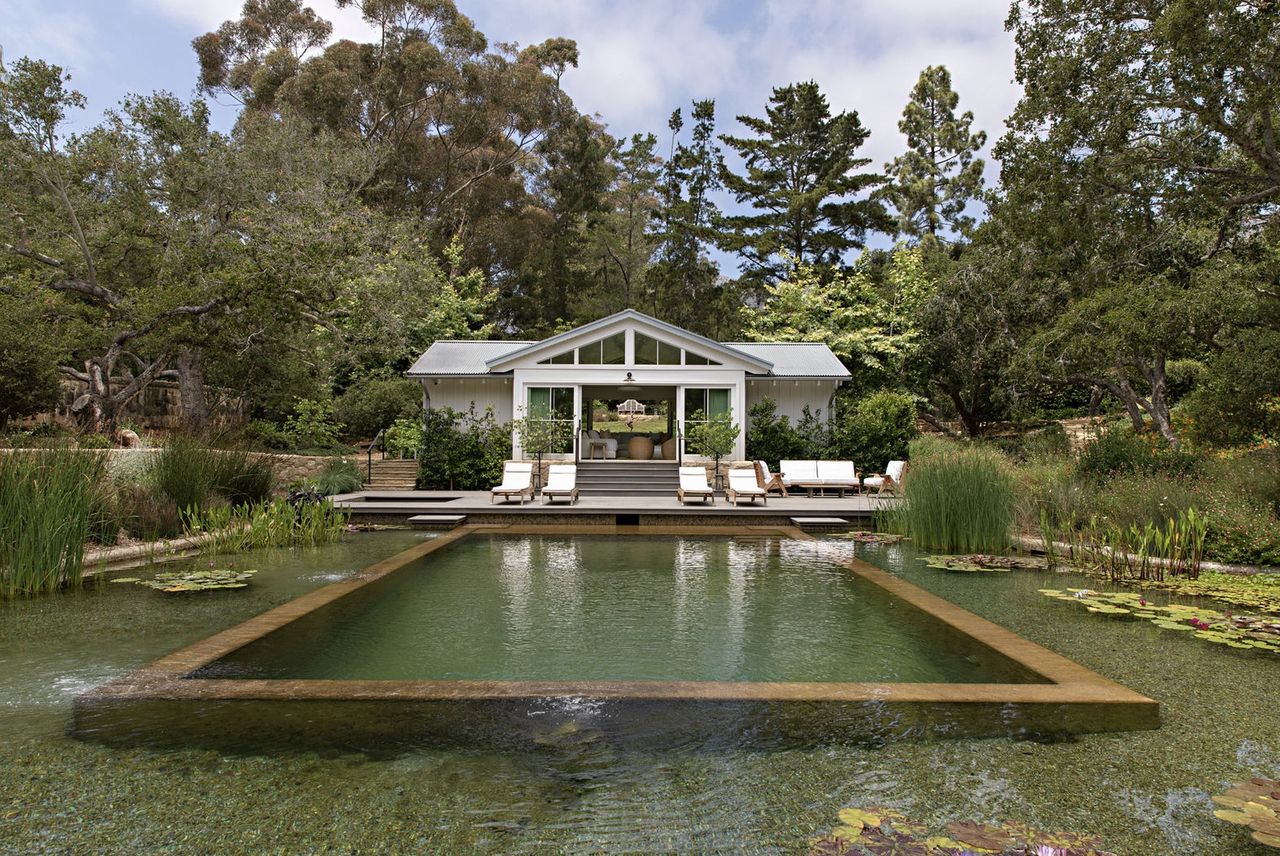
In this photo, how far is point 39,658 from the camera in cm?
458

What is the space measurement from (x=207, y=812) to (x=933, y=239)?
32.2 meters

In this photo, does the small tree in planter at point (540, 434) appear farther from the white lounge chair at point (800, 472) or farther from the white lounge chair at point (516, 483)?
the white lounge chair at point (800, 472)

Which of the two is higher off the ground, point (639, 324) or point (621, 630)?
point (639, 324)

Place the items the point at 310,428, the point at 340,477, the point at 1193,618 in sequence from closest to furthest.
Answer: the point at 1193,618 → the point at 340,477 → the point at 310,428

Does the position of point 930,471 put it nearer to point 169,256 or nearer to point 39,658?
point 39,658

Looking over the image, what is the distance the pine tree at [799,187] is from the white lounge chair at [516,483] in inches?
731

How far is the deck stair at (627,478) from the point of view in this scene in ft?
54.9

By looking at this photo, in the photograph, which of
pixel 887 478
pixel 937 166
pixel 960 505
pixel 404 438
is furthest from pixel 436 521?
pixel 937 166

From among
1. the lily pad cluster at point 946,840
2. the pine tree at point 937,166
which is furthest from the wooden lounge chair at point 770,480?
the pine tree at point 937,166

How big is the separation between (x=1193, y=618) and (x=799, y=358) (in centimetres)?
1554

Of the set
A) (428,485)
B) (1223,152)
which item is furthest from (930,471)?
(428,485)

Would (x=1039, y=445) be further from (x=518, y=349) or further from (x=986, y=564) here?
(x=518, y=349)

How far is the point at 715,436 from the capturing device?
58.5 ft

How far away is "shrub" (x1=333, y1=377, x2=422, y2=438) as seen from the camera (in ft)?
67.5
